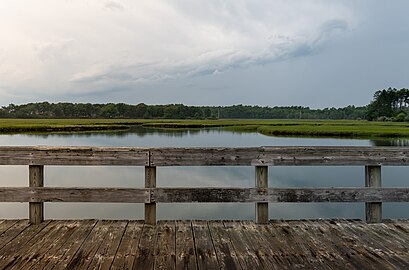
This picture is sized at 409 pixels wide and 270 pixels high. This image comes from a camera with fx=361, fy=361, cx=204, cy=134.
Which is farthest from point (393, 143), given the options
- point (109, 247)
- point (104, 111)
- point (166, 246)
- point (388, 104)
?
point (104, 111)

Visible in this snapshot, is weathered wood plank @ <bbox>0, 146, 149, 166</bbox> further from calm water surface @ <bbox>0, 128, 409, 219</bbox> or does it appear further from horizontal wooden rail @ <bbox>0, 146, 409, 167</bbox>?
calm water surface @ <bbox>0, 128, 409, 219</bbox>

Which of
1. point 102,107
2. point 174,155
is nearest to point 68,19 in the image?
point 174,155

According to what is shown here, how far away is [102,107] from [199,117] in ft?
150

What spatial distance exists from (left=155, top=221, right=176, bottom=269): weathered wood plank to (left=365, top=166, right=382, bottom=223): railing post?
2953 millimetres

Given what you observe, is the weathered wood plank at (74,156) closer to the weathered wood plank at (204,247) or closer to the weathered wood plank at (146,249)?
the weathered wood plank at (146,249)

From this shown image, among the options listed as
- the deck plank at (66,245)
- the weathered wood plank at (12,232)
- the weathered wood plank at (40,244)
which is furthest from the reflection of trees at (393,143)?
the weathered wood plank at (12,232)

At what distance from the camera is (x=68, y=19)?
2342cm

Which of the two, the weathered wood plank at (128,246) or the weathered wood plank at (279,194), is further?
the weathered wood plank at (279,194)

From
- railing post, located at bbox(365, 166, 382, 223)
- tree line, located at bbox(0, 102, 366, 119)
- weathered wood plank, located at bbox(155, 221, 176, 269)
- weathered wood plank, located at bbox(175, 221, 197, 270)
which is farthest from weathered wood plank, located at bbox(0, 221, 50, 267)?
tree line, located at bbox(0, 102, 366, 119)

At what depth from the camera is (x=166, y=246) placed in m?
4.47

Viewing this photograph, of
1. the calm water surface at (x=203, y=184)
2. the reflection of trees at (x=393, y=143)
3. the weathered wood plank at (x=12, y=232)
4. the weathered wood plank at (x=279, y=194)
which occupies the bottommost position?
the calm water surface at (x=203, y=184)

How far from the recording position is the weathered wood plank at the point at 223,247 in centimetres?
395

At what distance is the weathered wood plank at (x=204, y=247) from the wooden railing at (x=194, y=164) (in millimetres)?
458

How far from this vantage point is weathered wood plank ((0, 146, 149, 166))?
5.09 meters
